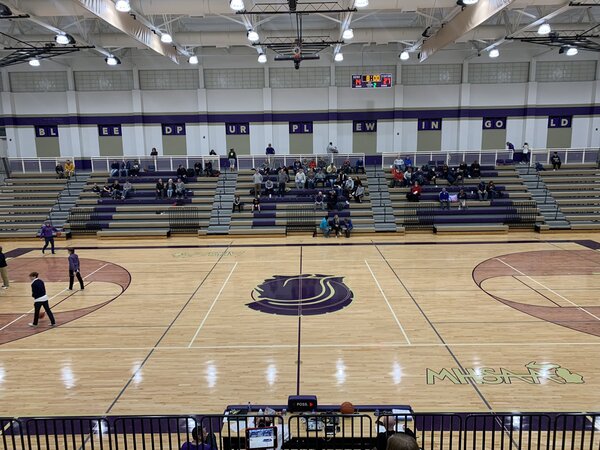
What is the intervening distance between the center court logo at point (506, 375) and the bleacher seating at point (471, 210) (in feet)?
48.1

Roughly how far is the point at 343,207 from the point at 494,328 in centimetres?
1448

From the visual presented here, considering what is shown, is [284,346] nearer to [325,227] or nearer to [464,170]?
[325,227]

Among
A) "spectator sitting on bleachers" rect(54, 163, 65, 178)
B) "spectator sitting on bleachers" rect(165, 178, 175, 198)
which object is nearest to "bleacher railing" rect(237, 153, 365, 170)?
"spectator sitting on bleachers" rect(165, 178, 175, 198)

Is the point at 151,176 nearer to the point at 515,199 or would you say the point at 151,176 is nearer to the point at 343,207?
the point at 343,207

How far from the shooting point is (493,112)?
29.8 meters

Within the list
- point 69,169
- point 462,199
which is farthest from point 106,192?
point 462,199

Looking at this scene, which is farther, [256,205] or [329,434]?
[256,205]

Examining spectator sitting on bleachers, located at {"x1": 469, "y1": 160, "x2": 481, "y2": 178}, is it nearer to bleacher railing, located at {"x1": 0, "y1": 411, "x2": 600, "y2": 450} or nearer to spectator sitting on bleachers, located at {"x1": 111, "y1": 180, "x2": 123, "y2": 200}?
spectator sitting on bleachers, located at {"x1": 111, "y1": 180, "x2": 123, "y2": 200}

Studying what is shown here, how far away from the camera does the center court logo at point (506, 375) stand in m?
8.04

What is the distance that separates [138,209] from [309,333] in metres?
17.0

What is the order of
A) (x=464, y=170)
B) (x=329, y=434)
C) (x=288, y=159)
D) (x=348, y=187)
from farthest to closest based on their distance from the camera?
1. (x=288, y=159)
2. (x=464, y=170)
3. (x=348, y=187)
4. (x=329, y=434)

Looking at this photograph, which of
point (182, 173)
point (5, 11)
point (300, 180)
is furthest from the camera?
point (182, 173)

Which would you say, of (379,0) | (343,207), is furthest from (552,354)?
(343,207)

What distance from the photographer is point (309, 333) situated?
10453 millimetres
